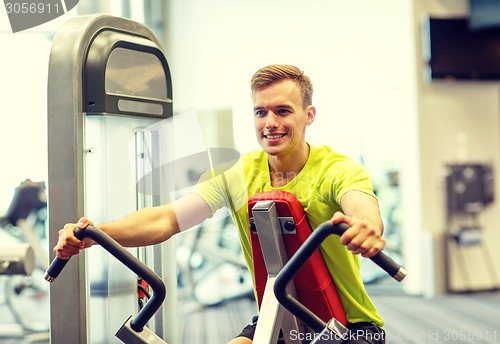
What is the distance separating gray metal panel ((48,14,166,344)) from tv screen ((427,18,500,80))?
14.3 feet

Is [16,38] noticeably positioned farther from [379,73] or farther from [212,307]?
[379,73]

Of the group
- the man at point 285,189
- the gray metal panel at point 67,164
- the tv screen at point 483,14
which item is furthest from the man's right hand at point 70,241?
the tv screen at point 483,14

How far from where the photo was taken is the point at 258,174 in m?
1.77

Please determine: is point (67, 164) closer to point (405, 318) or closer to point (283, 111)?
point (283, 111)

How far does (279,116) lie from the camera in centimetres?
165

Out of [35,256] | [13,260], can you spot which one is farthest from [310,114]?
[35,256]

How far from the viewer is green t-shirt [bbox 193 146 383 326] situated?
65.3 inches

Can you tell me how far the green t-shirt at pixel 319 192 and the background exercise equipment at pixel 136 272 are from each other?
301 mm

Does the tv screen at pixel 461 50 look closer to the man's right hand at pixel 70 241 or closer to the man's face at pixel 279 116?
the man's face at pixel 279 116

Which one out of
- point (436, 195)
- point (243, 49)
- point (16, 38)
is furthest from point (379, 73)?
point (16, 38)

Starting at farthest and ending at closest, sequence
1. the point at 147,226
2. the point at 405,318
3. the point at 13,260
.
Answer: the point at 405,318 < the point at 13,260 < the point at 147,226

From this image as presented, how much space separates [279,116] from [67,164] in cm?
70

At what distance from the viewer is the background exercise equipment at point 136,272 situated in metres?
1.59

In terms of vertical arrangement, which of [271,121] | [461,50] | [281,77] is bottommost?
[271,121]
